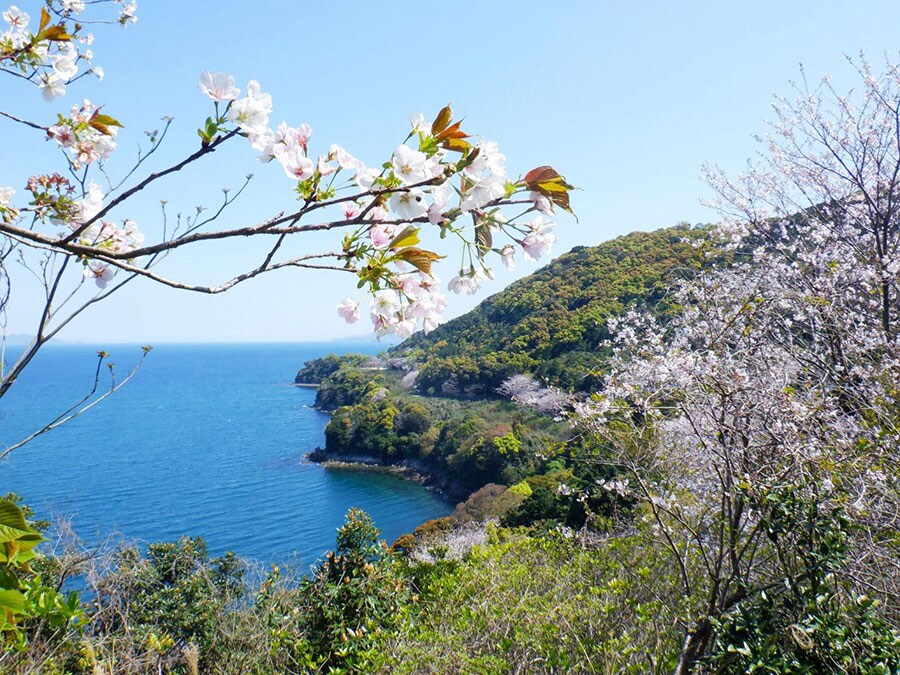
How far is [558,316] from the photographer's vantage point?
27.0m

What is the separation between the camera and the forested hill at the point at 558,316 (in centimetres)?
2288

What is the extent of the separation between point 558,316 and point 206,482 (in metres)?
20.0

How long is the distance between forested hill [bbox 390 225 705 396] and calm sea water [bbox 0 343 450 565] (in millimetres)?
7972

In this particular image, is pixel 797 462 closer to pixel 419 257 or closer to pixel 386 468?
pixel 419 257

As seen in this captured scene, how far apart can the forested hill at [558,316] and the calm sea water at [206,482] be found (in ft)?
26.2

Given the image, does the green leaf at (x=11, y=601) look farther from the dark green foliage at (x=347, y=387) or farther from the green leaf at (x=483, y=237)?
the dark green foliage at (x=347, y=387)

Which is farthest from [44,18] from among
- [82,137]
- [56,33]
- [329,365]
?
[329,365]

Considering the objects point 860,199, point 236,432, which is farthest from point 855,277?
point 236,432

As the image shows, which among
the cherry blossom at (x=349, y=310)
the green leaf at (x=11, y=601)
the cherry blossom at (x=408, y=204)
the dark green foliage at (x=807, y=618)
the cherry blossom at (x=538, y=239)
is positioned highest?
the cherry blossom at (x=408, y=204)

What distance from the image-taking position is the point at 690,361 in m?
3.08

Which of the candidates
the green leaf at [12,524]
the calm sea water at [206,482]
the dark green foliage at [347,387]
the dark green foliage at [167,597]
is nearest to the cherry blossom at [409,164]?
the green leaf at [12,524]

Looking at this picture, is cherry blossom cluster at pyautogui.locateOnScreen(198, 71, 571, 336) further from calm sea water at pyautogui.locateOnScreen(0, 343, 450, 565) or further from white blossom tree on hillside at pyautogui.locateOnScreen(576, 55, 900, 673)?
calm sea water at pyautogui.locateOnScreen(0, 343, 450, 565)

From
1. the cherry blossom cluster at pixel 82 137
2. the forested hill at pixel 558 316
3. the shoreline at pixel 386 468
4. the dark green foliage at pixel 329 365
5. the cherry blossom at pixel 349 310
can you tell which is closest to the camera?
the cherry blossom at pixel 349 310

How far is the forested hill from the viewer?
2288cm
